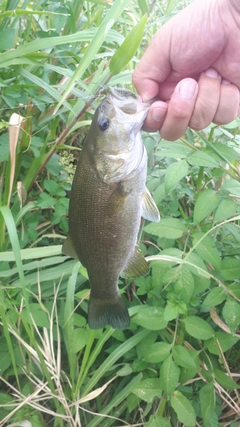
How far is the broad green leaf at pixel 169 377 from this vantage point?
1.53 meters

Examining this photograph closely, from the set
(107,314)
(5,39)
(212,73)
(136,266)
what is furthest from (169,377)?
(5,39)

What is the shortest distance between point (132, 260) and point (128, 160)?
0.41 m

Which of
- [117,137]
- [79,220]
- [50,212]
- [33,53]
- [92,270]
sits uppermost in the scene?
[33,53]

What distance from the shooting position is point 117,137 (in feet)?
4.72

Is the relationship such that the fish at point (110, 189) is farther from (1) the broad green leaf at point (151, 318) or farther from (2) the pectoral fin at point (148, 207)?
(1) the broad green leaf at point (151, 318)

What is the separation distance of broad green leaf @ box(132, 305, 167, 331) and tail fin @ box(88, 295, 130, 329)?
4.4 inches

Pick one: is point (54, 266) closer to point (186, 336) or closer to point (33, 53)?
point (186, 336)

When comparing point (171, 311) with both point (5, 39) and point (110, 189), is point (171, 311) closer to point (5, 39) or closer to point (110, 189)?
point (110, 189)

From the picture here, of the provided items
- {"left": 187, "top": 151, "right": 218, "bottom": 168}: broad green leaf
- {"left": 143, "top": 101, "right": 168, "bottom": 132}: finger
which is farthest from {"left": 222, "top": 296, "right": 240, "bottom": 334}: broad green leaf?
{"left": 143, "top": 101, "right": 168, "bottom": 132}: finger

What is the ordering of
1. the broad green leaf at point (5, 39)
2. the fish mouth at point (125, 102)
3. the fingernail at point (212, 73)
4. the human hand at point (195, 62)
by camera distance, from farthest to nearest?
the broad green leaf at point (5, 39)
the fingernail at point (212, 73)
the human hand at point (195, 62)
the fish mouth at point (125, 102)

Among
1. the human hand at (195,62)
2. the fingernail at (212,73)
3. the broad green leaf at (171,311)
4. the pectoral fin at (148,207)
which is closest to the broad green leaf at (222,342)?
the broad green leaf at (171,311)

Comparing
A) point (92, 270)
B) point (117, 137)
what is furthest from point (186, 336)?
point (117, 137)

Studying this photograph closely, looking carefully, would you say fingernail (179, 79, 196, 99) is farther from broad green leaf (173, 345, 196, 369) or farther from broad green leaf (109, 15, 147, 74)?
broad green leaf (173, 345, 196, 369)

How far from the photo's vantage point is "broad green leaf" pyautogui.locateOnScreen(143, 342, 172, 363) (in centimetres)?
161
